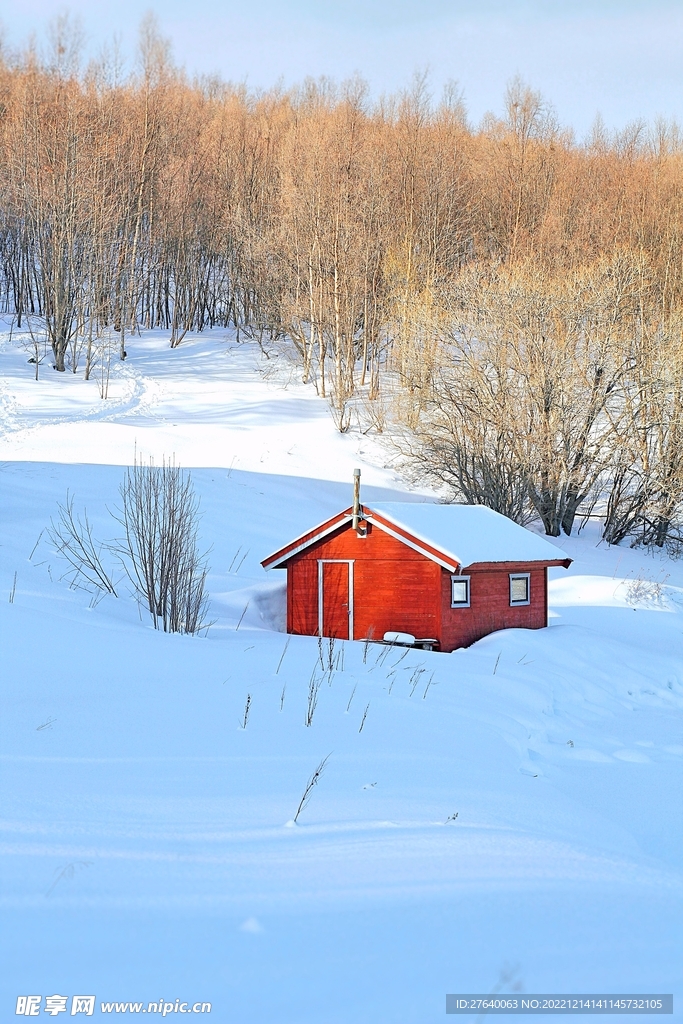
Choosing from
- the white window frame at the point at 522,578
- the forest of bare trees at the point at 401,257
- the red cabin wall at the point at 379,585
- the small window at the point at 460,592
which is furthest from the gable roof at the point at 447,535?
the forest of bare trees at the point at 401,257

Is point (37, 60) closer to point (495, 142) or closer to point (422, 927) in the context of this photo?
point (495, 142)

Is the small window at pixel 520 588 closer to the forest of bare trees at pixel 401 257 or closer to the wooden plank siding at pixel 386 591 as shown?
the wooden plank siding at pixel 386 591

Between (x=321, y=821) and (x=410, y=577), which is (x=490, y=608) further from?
(x=321, y=821)

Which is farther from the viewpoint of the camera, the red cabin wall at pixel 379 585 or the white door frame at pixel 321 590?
the white door frame at pixel 321 590

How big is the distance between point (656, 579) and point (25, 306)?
1377 inches

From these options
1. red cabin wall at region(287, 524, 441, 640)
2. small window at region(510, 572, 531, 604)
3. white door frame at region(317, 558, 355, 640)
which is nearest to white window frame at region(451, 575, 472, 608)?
red cabin wall at region(287, 524, 441, 640)

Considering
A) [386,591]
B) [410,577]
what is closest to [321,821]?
[410,577]

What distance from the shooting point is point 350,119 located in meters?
43.4

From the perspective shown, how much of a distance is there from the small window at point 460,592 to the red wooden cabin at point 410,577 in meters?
0.02

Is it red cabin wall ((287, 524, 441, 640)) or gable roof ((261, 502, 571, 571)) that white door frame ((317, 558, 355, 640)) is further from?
gable roof ((261, 502, 571, 571))

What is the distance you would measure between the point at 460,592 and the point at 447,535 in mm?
1046

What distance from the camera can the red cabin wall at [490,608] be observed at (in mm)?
15875

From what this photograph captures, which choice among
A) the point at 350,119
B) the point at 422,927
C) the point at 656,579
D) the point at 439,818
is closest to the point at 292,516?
the point at 656,579

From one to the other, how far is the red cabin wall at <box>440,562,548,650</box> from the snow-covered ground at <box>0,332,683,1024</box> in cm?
120
